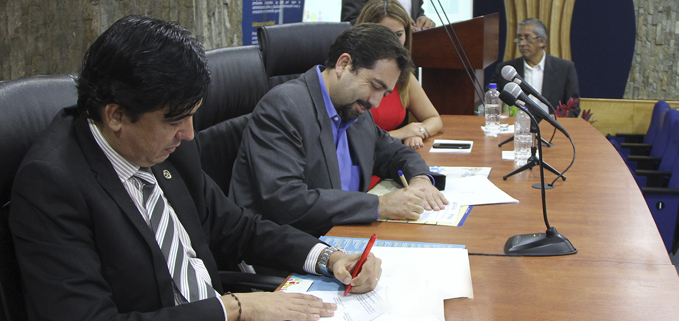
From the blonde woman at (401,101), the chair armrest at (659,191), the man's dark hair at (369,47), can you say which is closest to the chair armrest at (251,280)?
the man's dark hair at (369,47)

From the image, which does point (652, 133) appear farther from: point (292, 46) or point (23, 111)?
point (23, 111)

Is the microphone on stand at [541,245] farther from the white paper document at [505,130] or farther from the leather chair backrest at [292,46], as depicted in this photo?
the white paper document at [505,130]

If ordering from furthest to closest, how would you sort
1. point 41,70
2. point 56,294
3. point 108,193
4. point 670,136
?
point 670,136, point 41,70, point 108,193, point 56,294

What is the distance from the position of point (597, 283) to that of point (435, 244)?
1.23 feet

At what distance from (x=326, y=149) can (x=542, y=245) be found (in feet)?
2.38

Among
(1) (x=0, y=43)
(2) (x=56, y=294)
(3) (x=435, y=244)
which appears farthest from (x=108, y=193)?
(1) (x=0, y=43)

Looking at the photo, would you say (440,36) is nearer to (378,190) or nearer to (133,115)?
(378,190)

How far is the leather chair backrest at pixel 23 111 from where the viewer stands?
0.89m

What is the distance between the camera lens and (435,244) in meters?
1.34

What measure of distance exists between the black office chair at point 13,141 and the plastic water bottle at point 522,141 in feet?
5.59

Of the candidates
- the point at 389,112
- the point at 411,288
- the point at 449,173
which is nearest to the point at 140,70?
the point at 411,288

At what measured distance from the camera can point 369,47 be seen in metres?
1.72

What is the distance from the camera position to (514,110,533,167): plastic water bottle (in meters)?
2.16

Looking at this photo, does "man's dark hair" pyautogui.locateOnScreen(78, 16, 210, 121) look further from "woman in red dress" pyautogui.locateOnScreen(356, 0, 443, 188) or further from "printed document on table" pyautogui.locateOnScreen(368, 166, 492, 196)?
"woman in red dress" pyautogui.locateOnScreen(356, 0, 443, 188)
